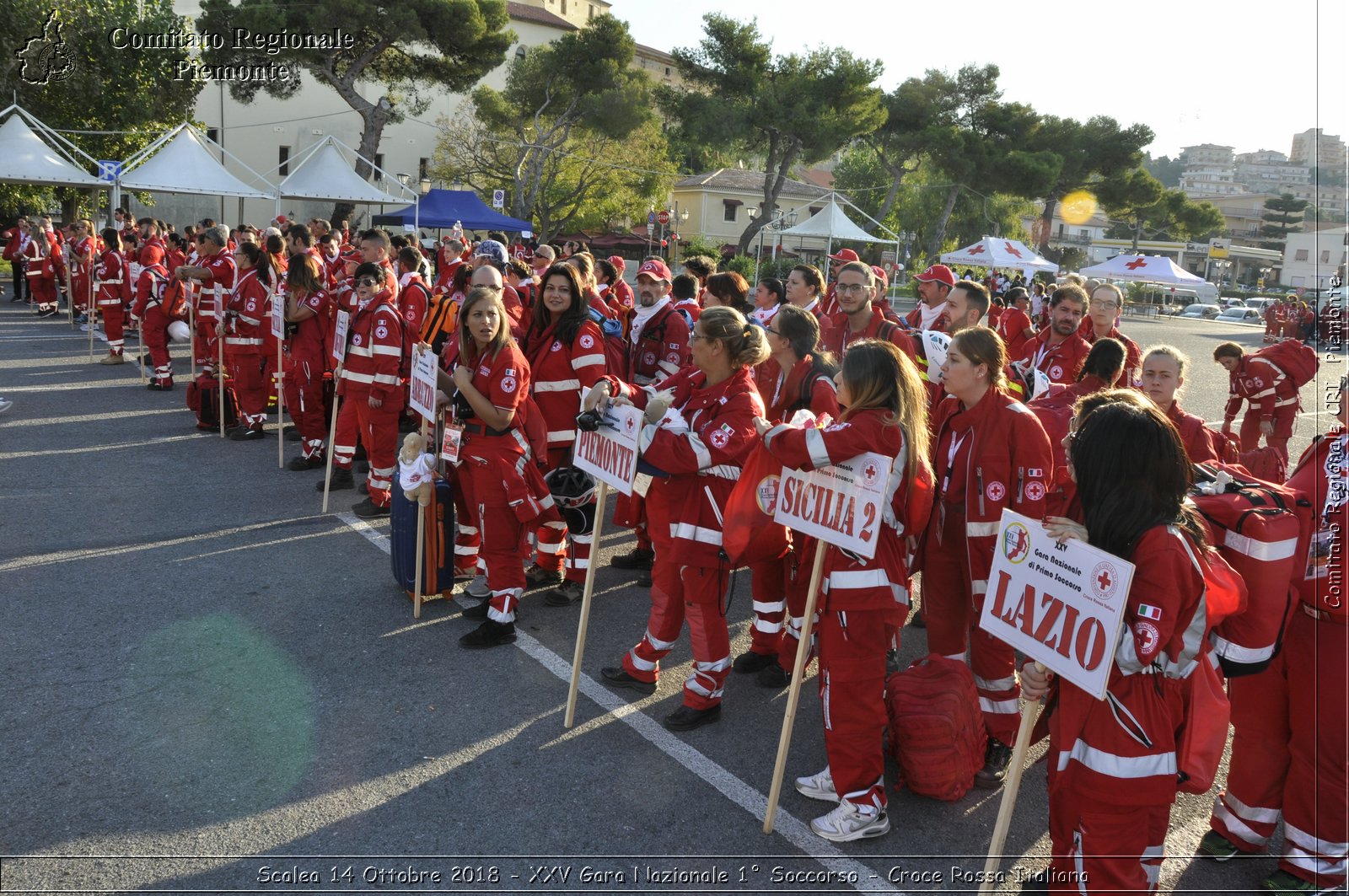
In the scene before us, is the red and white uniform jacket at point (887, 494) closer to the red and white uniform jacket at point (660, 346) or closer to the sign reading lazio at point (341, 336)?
the red and white uniform jacket at point (660, 346)

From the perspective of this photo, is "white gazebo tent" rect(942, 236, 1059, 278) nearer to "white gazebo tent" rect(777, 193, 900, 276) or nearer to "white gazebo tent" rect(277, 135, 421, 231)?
"white gazebo tent" rect(777, 193, 900, 276)

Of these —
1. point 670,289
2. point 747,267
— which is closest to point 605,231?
point 747,267

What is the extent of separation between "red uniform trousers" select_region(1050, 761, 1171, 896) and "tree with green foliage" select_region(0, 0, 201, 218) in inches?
1104

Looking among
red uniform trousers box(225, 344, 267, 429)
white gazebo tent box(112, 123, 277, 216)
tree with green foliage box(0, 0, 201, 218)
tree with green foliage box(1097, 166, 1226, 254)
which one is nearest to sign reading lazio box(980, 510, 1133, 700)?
red uniform trousers box(225, 344, 267, 429)

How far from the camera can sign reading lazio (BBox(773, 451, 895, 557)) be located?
3.48 metres

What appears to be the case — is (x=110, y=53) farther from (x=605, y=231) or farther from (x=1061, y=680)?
(x=1061, y=680)

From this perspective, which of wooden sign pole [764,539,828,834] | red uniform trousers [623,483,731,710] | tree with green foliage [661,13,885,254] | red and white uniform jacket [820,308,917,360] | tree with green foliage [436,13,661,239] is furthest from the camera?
tree with green foliage [436,13,661,239]

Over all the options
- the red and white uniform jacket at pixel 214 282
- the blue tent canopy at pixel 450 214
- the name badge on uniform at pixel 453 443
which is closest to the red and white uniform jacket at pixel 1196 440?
the name badge on uniform at pixel 453 443

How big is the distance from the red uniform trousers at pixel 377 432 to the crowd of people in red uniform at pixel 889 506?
0.02m

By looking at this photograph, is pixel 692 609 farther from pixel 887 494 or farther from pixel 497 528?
pixel 497 528

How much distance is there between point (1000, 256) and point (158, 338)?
28.9m

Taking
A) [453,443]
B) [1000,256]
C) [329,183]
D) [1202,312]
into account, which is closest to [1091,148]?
[1202,312]

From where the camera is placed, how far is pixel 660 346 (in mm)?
7629

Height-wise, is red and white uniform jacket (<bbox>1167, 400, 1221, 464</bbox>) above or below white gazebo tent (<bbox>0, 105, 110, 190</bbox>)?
below
